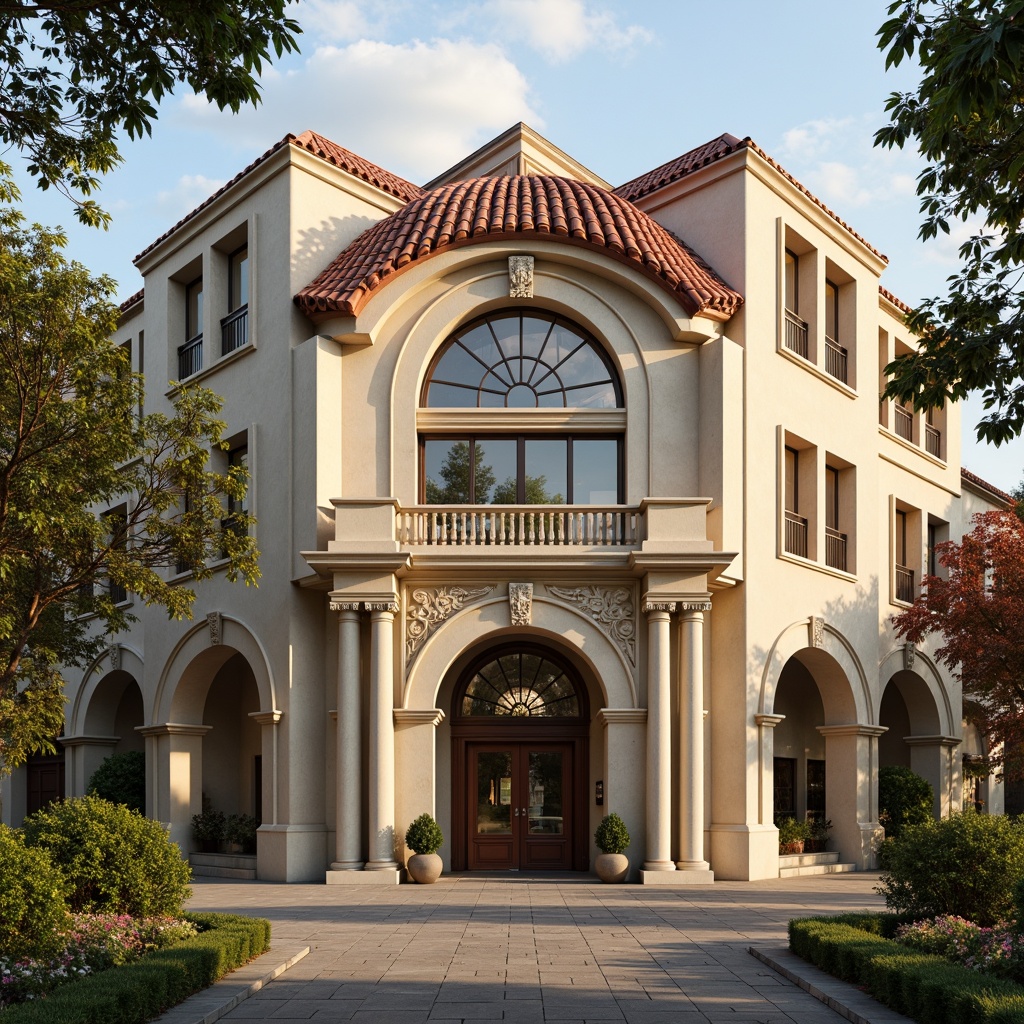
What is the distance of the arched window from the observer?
2305cm

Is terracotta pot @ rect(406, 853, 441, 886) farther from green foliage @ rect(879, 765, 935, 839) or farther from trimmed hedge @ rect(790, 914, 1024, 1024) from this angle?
green foliage @ rect(879, 765, 935, 839)

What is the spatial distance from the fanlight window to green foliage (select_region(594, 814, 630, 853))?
303 cm

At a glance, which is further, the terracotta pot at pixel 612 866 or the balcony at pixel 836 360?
the balcony at pixel 836 360

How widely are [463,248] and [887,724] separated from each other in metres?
16.8

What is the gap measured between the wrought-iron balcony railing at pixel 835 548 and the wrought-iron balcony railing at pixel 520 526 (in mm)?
5900

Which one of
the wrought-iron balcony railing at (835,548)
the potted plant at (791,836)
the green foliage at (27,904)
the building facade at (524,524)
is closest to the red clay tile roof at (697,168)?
the building facade at (524,524)

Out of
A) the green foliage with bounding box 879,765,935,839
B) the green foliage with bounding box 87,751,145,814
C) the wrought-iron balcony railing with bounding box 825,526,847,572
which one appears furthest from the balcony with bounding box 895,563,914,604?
the green foliage with bounding box 87,751,145,814

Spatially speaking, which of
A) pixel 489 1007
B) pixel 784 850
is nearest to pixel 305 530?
pixel 784 850

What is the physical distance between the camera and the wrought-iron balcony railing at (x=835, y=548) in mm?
25984

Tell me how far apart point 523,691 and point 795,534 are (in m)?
6.35

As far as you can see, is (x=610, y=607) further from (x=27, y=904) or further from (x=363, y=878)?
(x=27, y=904)

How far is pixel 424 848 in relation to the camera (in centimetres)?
2075

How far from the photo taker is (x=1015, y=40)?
7516mm

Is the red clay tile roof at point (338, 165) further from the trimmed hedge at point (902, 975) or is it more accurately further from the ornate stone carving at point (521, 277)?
the trimmed hedge at point (902, 975)
